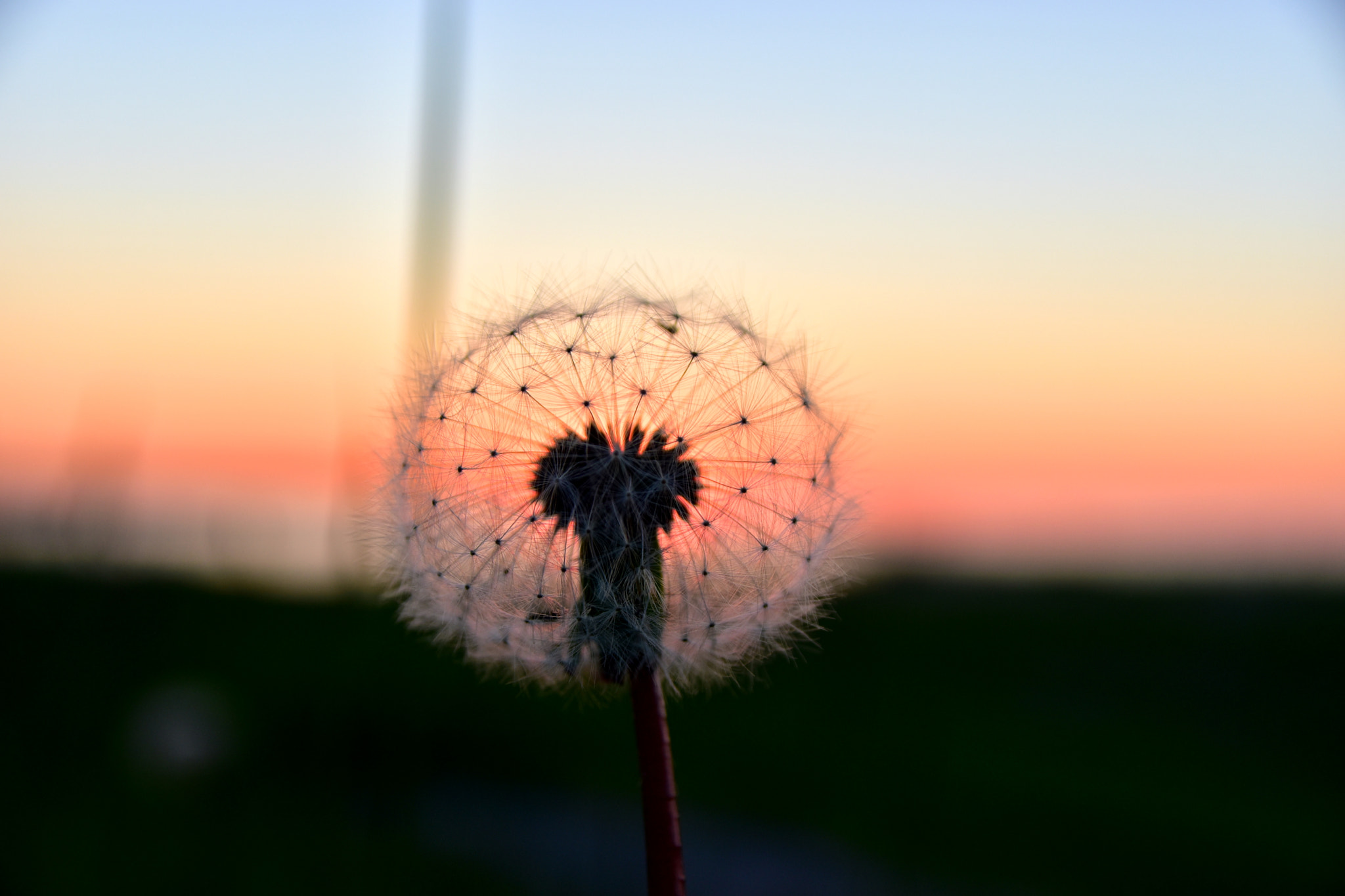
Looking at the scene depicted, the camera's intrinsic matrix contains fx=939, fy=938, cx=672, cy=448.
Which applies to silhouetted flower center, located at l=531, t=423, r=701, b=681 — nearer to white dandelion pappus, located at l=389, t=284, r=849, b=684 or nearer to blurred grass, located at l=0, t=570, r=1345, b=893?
white dandelion pappus, located at l=389, t=284, r=849, b=684

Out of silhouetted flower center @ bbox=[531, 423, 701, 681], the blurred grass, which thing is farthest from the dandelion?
the blurred grass

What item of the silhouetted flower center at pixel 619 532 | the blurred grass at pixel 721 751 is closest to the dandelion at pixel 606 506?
the silhouetted flower center at pixel 619 532

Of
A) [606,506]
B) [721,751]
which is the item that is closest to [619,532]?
[606,506]

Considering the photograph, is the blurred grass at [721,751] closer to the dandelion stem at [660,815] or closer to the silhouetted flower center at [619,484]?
the silhouetted flower center at [619,484]

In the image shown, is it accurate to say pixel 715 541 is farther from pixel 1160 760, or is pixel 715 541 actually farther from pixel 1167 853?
pixel 1160 760

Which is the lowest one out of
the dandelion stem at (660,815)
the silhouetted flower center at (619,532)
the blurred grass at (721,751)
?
the blurred grass at (721,751)

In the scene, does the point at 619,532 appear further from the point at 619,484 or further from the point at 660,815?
the point at 660,815

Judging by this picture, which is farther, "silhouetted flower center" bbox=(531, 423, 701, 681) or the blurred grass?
the blurred grass
